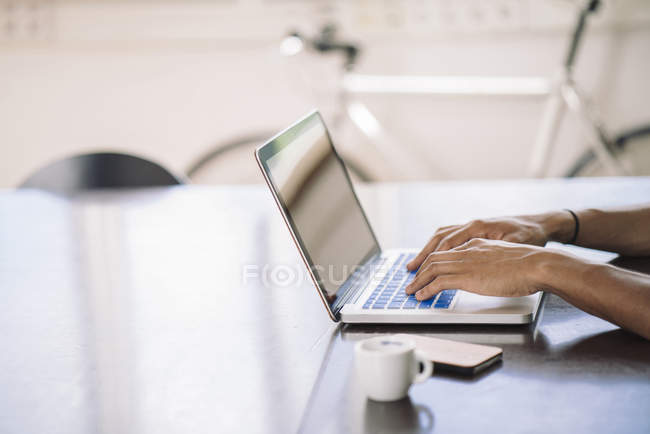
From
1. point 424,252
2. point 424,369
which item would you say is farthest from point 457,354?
point 424,252

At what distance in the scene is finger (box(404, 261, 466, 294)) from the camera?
83 centimetres

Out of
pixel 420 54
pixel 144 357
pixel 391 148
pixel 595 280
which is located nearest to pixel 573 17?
pixel 420 54

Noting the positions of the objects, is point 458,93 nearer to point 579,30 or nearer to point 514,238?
point 579,30

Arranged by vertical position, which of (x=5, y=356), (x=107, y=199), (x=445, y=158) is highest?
(x=445, y=158)

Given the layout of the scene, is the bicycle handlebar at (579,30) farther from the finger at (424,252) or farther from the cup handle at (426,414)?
the cup handle at (426,414)

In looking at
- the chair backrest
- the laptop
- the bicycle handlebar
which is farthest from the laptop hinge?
the bicycle handlebar

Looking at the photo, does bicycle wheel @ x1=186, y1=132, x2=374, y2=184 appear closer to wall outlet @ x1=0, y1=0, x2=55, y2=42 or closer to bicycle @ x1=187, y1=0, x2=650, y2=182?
bicycle @ x1=187, y1=0, x2=650, y2=182

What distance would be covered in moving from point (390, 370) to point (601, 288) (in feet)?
0.92

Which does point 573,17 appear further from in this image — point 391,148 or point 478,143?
point 391,148

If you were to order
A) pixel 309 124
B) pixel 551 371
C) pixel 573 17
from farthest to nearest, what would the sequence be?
pixel 573 17 < pixel 309 124 < pixel 551 371

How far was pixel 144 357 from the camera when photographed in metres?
0.77

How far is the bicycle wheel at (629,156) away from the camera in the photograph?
268 cm

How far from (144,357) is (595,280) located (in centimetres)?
47

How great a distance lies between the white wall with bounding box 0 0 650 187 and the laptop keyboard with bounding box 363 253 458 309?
1.87 meters
